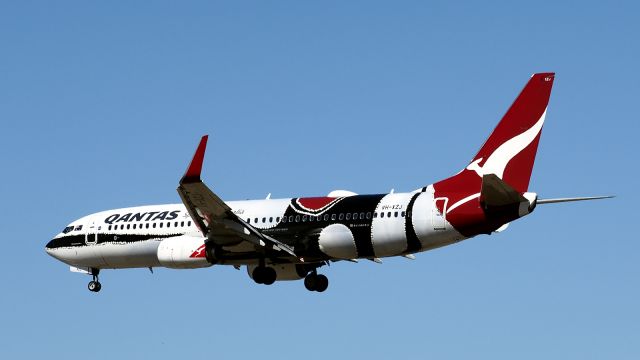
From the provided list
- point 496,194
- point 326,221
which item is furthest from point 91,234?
point 496,194

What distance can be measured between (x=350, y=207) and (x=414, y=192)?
8.95 ft

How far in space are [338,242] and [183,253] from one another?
7.14 m

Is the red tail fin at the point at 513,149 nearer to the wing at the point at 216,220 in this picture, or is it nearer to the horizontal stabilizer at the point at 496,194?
the horizontal stabilizer at the point at 496,194

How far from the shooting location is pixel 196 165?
57.6 meters

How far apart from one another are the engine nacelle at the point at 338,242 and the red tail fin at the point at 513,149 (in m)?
4.01

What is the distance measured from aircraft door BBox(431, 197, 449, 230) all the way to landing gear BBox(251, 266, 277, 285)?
8.71 meters

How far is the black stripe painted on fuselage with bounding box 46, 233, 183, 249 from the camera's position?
6550 centimetres

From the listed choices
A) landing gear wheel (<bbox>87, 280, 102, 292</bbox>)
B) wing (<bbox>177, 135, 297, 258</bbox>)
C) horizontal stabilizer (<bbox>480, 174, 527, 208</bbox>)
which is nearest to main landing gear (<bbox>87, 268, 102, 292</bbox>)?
landing gear wheel (<bbox>87, 280, 102, 292</bbox>)

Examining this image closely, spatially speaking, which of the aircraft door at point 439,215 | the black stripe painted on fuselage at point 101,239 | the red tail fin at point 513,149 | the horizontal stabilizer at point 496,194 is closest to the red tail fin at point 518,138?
the red tail fin at point 513,149

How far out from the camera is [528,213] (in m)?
56.2

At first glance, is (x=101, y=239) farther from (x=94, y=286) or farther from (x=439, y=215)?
(x=439, y=215)

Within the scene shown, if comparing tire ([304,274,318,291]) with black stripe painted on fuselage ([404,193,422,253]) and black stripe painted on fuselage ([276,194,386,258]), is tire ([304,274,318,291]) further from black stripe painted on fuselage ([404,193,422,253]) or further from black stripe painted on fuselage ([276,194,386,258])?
black stripe painted on fuselage ([404,193,422,253])

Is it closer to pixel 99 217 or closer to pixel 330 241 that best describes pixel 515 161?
pixel 330 241

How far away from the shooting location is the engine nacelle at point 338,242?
197ft
